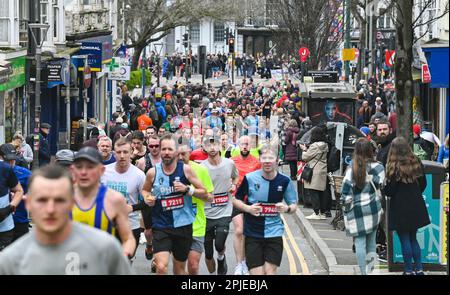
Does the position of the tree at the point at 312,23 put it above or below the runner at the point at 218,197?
above

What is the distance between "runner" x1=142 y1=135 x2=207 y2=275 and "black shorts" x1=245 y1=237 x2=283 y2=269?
67cm

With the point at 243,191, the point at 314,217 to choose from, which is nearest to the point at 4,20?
the point at 314,217

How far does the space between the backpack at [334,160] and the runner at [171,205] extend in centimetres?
908

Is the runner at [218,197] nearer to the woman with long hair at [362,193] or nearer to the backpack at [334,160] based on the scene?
the woman with long hair at [362,193]

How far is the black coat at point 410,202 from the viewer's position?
1370 centimetres

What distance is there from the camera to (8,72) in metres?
29.7

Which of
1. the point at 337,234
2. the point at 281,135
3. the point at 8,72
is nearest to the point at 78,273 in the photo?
the point at 337,234

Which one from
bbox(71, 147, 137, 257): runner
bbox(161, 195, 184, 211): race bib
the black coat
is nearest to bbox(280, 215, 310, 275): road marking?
the black coat

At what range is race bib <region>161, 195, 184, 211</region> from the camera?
12.5 m

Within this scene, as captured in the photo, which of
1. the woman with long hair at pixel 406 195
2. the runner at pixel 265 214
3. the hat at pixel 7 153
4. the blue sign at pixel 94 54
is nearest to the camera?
the runner at pixel 265 214

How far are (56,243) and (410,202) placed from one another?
792cm

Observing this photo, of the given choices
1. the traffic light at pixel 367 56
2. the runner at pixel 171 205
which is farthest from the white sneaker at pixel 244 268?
the traffic light at pixel 367 56

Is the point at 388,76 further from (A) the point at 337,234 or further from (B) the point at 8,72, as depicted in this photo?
(A) the point at 337,234

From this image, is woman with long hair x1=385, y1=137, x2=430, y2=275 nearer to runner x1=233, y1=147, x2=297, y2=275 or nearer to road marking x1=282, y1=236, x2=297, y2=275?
runner x1=233, y1=147, x2=297, y2=275
